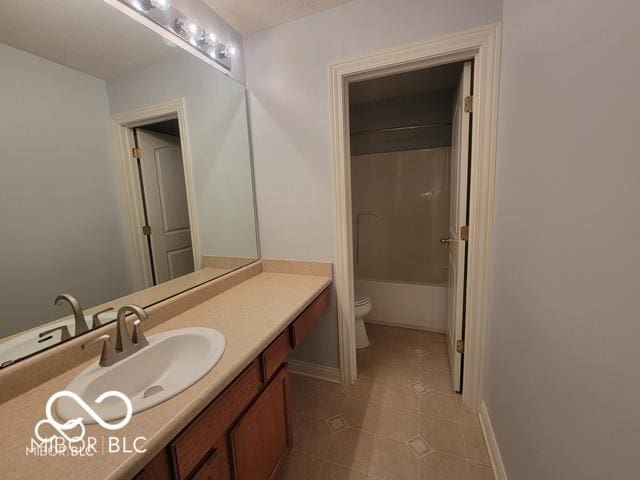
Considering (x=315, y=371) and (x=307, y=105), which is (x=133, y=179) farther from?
(x=315, y=371)

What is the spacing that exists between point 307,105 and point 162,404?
1.52 m

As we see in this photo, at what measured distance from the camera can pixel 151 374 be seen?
37.0 inches

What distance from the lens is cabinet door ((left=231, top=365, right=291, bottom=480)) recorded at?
0.87m

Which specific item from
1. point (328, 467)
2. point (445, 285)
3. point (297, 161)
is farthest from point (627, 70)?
point (445, 285)

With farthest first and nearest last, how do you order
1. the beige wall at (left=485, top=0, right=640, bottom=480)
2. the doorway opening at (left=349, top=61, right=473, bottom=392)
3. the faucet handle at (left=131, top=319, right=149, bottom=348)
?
the doorway opening at (left=349, top=61, right=473, bottom=392) < the faucet handle at (left=131, top=319, right=149, bottom=348) < the beige wall at (left=485, top=0, right=640, bottom=480)

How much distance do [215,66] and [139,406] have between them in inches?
64.1

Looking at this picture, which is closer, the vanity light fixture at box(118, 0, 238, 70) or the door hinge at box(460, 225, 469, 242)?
the vanity light fixture at box(118, 0, 238, 70)

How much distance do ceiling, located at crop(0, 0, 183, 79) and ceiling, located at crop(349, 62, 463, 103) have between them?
157 centimetres

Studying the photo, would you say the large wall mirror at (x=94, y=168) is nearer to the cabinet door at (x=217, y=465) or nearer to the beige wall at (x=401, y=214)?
the cabinet door at (x=217, y=465)

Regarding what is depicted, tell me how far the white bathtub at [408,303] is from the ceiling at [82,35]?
7.54ft

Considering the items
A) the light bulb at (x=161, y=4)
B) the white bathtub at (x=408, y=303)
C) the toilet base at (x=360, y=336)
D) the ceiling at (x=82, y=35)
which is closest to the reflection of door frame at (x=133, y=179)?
the ceiling at (x=82, y=35)

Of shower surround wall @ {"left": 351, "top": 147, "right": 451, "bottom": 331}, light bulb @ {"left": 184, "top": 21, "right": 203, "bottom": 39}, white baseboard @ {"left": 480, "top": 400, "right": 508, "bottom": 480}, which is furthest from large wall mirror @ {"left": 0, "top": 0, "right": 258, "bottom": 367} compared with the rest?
shower surround wall @ {"left": 351, "top": 147, "right": 451, "bottom": 331}

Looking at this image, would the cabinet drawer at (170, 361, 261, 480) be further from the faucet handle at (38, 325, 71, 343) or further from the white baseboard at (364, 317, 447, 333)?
the white baseboard at (364, 317, 447, 333)

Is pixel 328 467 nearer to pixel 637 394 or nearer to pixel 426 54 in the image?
pixel 637 394
